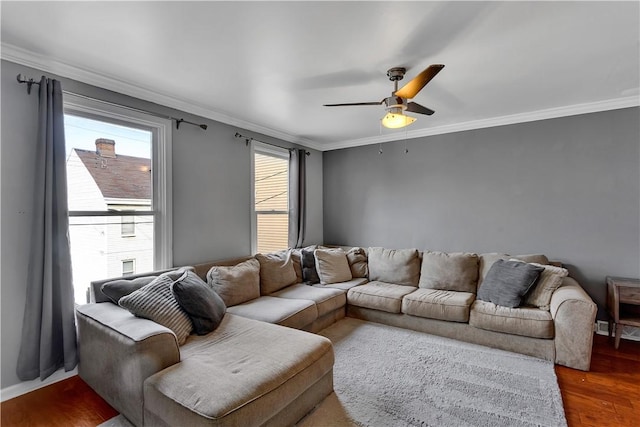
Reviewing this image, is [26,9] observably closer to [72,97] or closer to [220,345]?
[72,97]

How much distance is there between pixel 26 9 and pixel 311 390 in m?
2.95

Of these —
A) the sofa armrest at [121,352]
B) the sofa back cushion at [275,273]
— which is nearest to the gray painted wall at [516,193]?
the sofa back cushion at [275,273]

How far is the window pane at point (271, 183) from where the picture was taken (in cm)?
448

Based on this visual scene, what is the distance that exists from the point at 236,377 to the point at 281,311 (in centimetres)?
121

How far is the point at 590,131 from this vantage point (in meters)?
3.56

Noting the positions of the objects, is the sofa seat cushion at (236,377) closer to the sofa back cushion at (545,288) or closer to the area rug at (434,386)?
the area rug at (434,386)

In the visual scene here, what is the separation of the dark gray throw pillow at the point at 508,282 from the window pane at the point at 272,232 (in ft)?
9.25

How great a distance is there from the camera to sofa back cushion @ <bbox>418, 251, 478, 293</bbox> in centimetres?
373

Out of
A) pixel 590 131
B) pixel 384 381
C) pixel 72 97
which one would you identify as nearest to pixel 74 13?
pixel 72 97

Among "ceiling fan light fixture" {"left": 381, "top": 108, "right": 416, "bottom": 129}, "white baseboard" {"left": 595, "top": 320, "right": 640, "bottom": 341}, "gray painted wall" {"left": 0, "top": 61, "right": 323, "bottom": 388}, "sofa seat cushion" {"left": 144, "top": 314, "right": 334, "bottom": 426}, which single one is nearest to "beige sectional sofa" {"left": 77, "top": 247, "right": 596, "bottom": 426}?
"sofa seat cushion" {"left": 144, "top": 314, "right": 334, "bottom": 426}

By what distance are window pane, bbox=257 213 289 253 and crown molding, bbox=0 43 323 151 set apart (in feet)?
4.41

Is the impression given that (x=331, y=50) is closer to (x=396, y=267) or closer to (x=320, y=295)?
(x=320, y=295)

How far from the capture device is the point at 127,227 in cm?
304

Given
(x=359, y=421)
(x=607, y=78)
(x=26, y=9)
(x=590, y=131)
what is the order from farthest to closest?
(x=590, y=131) < (x=607, y=78) < (x=359, y=421) < (x=26, y=9)
